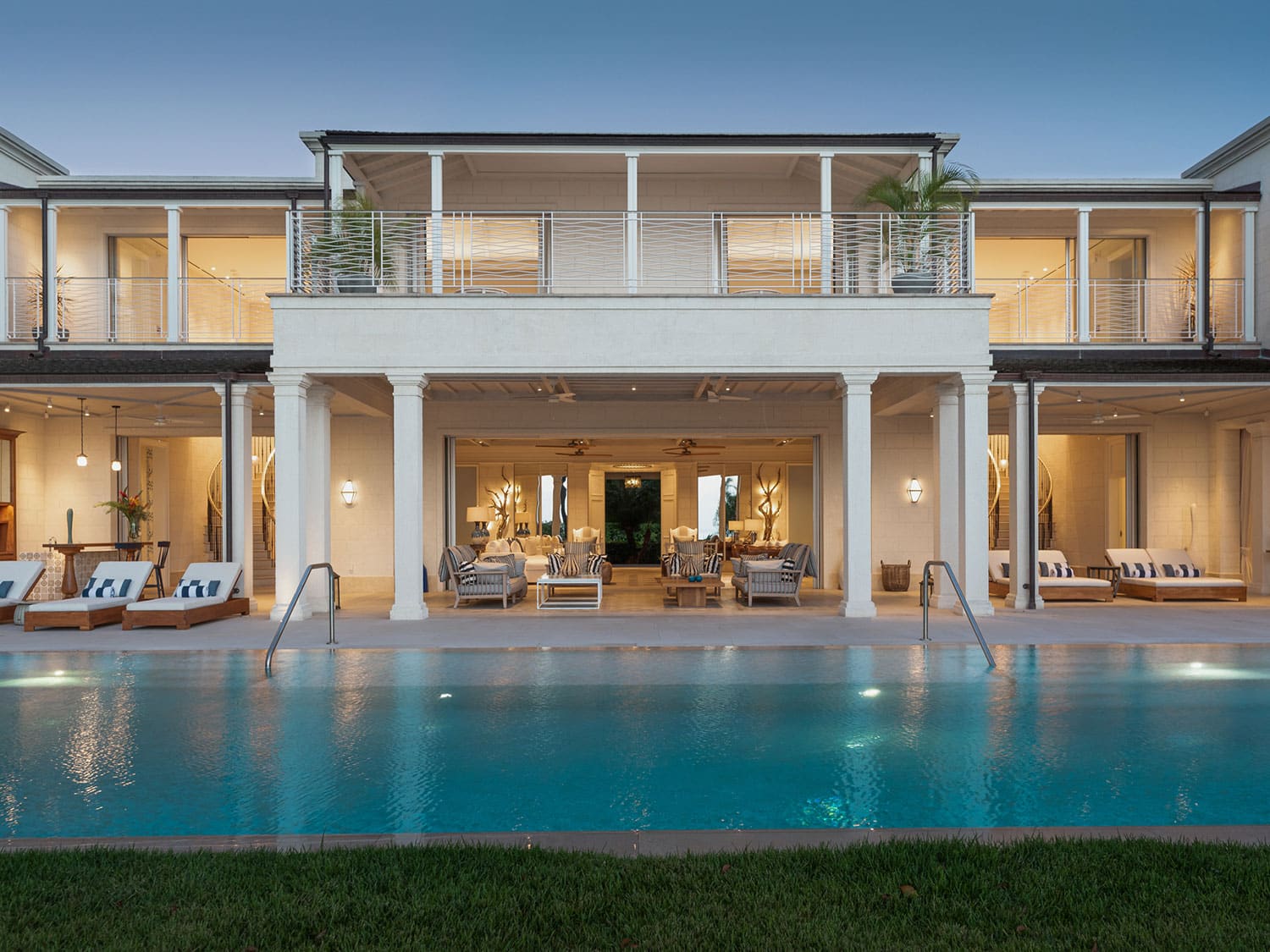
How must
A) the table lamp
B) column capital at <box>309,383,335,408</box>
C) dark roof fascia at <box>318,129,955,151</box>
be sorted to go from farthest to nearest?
1. the table lamp
2. column capital at <box>309,383,335,408</box>
3. dark roof fascia at <box>318,129,955,151</box>

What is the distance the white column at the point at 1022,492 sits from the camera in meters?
13.0

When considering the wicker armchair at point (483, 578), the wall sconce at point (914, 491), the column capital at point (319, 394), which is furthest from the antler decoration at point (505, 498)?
the wall sconce at point (914, 491)

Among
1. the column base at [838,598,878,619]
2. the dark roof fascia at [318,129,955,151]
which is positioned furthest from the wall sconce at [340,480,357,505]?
the column base at [838,598,878,619]

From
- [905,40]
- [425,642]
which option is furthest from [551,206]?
[905,40]

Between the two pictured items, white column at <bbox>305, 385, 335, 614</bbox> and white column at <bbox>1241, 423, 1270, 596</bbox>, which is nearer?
white column at <bbox>305, 385, 335, 614</bbox>

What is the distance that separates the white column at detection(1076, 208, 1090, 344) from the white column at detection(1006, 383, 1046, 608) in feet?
8.88

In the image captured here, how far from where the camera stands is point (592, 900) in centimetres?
337

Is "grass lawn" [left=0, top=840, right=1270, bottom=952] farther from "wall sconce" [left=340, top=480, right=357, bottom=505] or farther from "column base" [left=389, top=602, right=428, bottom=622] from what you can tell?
"wall sconce" [left=340, top=480, right=357, bottom=505]

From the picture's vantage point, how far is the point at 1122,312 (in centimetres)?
1608

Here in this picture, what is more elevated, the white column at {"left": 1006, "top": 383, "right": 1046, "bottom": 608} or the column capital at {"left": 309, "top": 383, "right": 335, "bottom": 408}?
the column capital at {"left": 309, "top": 383, "right": 335, "bottom": 408}

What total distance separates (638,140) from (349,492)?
8.26 meters

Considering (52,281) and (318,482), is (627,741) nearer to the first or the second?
(318,482)

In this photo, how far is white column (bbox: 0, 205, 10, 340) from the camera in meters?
Answer: 14.7

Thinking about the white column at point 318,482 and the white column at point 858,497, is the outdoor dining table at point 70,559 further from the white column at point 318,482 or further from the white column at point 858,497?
the white column at point 858,497
